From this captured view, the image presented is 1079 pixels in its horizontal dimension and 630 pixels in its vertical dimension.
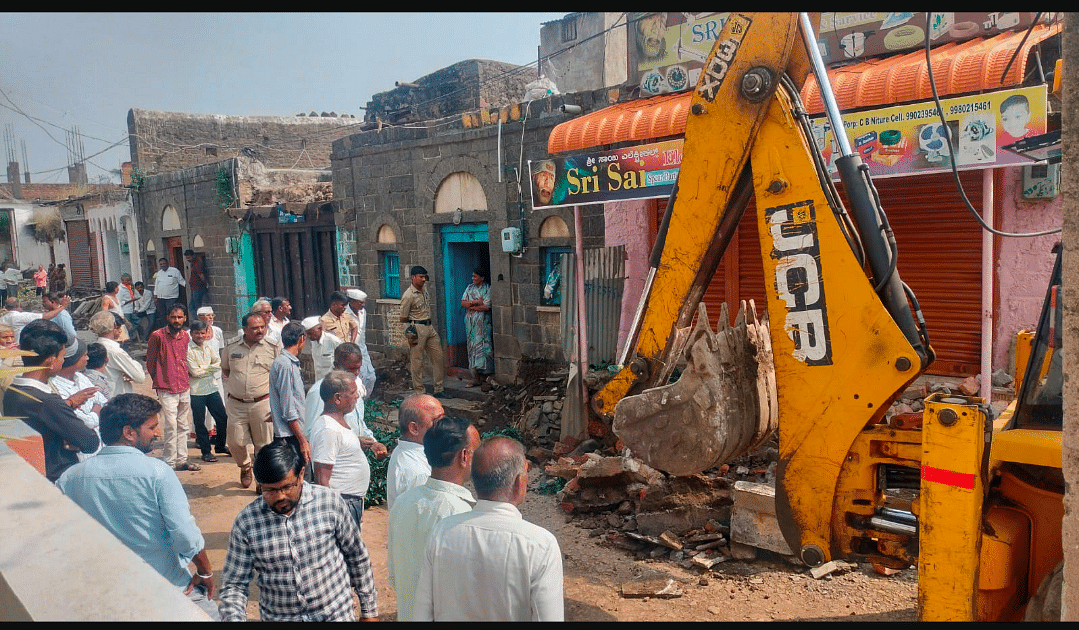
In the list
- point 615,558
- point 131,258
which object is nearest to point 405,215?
point 615,558

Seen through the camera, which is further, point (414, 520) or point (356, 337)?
point (356, 337)

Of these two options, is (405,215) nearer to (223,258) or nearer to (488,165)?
(488,165)

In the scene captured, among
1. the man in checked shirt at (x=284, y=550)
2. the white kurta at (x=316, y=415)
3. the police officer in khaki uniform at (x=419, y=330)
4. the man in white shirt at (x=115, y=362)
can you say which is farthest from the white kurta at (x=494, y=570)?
the police officer in khaki uniform at (x=419, y=330)

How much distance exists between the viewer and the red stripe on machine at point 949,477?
2.89m

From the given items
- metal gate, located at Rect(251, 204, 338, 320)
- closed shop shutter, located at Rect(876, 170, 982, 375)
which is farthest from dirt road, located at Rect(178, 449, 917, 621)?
metal gate, located at Rect(251, 204, 338, 320)

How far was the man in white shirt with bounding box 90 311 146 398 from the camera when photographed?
7203 millimetres

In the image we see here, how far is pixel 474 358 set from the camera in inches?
453

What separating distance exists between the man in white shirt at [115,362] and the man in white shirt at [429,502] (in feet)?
16.9

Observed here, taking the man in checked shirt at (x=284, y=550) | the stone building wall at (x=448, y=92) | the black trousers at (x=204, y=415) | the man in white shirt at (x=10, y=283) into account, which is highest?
the stone building wall at (x=448, y=92)

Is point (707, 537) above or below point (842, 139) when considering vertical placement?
below

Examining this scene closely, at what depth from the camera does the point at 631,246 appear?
30.1 feet

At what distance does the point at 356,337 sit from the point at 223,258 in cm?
1043

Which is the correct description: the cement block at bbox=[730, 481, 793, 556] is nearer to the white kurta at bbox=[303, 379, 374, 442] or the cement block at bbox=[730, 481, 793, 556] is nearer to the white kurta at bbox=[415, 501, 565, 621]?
the white kurta at bbox=[303, 379, 374, 442]

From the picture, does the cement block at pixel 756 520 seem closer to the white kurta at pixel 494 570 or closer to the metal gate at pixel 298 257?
the white kurta at pixel 494 570
